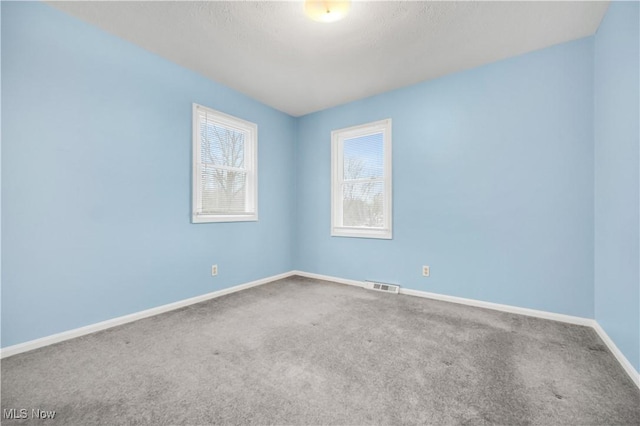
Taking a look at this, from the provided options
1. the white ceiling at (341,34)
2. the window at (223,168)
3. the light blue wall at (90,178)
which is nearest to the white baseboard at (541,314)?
the window at (223,168)

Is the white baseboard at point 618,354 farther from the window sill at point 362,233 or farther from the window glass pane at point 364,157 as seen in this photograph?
the window glass pane at point 364,157

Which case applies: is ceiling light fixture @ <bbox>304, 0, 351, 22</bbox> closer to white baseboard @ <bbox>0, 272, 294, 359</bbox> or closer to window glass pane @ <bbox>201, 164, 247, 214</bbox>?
window glass pane @ <bbox>201, 164, 247, 214</bbox>

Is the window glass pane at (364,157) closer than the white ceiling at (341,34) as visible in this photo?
No

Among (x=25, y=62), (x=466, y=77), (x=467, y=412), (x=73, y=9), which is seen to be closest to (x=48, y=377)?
(x=25, y=62)

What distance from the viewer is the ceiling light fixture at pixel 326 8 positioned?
1928mm

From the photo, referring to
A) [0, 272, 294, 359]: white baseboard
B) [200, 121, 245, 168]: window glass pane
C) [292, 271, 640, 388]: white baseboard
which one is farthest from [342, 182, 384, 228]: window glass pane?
[0, 272, 294, 359]: white baseboard

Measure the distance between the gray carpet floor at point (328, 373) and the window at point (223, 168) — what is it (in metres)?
1.30

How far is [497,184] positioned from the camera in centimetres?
286

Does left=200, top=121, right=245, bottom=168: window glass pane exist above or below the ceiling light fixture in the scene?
below

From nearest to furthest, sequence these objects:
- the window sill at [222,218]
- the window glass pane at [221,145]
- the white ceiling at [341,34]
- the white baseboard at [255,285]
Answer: the white baseboard at [255,285]
the white ceiling at [341,34]
the window sill at [222,218]
the window glass pane at [221,145]

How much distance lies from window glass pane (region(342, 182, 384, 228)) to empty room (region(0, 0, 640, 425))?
4 centimetres

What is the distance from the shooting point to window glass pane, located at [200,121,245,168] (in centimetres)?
321

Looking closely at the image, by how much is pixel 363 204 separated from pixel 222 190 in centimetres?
193

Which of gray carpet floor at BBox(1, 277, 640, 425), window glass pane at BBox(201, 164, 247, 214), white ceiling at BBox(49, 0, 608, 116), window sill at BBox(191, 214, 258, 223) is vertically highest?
white ceiling at BBox(49, 0, 608, 116)
